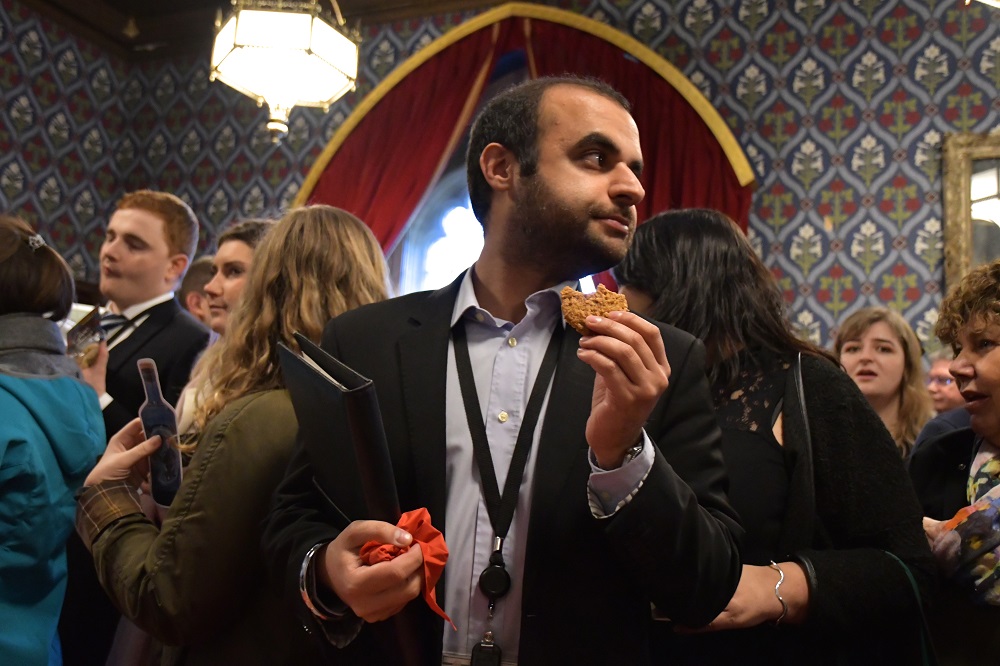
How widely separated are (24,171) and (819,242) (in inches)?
200

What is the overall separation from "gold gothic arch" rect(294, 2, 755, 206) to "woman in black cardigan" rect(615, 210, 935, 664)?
11.8 feet

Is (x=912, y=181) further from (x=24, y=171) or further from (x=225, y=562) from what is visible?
(x=24, y=171)

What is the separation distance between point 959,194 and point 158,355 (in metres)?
4.03

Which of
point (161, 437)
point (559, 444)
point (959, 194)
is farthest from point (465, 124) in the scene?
point (559, 444)

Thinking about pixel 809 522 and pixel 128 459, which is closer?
pixel 809 522

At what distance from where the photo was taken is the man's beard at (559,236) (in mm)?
1476

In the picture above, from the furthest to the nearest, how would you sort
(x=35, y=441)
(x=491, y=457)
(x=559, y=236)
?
1. (x=35, y=441)
2. (x=559, y=236)
3. (x=491, y=457)

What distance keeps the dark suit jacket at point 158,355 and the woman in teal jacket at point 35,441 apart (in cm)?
67

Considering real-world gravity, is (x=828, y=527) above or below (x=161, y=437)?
below

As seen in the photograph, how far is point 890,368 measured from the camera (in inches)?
141

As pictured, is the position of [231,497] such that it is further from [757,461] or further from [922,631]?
[922,631]

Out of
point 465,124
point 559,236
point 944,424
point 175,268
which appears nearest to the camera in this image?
point 559,236

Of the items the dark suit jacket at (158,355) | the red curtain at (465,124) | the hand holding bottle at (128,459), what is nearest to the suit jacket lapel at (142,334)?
the dark suit jacket at (158,355)

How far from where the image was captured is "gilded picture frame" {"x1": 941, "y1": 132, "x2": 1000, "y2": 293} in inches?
189
